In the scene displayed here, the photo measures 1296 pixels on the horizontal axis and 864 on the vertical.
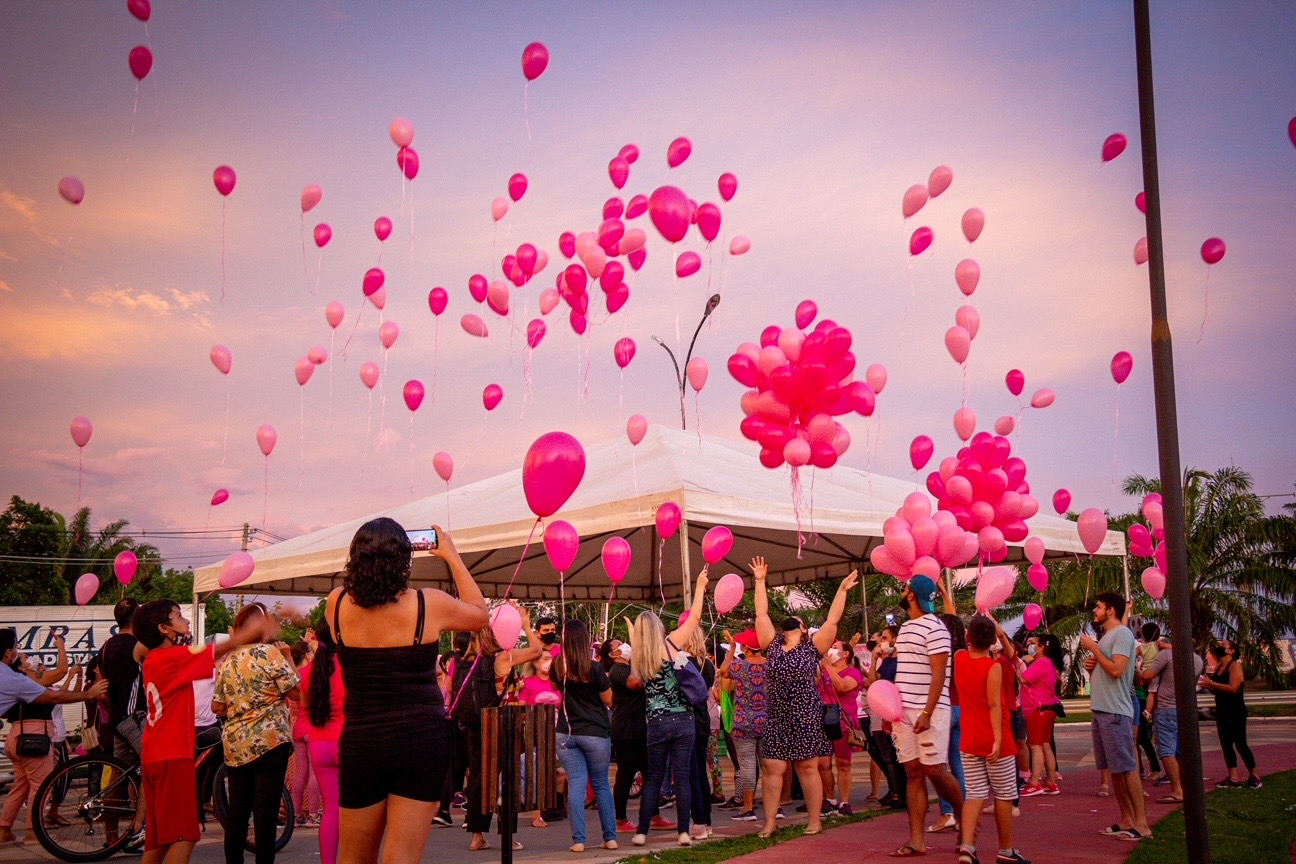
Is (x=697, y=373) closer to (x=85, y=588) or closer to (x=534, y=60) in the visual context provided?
(x=534, y=60)

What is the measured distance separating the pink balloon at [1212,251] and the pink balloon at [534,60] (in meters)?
6.12

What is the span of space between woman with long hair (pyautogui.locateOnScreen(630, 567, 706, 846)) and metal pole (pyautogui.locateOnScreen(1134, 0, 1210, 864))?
345 cm

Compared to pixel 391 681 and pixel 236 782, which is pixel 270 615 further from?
pixel 391 681

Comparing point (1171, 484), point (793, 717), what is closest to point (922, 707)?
point (793, 717)

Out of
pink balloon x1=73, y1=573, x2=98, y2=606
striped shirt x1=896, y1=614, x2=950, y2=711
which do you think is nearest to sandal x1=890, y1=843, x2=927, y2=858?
striped shirt x1=896, y1=614, x2=950, y2=711

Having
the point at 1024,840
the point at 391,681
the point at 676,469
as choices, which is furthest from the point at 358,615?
the point at 676,469

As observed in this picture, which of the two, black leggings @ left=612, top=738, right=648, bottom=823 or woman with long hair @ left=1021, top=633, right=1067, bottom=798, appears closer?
black leggings @ left=612, top=738, right=648, bottom=823

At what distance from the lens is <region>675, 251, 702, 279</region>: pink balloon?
1068 cm

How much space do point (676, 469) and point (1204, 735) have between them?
40.0ft

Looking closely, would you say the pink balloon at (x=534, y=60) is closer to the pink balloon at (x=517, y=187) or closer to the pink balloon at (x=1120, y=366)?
the pink balloon at (x=517, y=187)

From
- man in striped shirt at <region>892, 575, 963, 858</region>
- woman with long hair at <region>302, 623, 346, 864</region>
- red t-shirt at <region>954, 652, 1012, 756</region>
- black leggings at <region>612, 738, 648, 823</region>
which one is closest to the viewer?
woman with long hair at <region>302, 623, 346, 864</region>

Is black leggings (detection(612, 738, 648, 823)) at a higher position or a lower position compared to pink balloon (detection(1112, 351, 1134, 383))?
lower

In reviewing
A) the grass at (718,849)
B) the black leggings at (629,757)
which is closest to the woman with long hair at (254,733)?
the grass at (718,849)

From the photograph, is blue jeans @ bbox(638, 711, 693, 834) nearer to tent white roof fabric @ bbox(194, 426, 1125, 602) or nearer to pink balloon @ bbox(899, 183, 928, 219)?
tent white roof fabric @ bbox(194, 426, 1125, 602)
